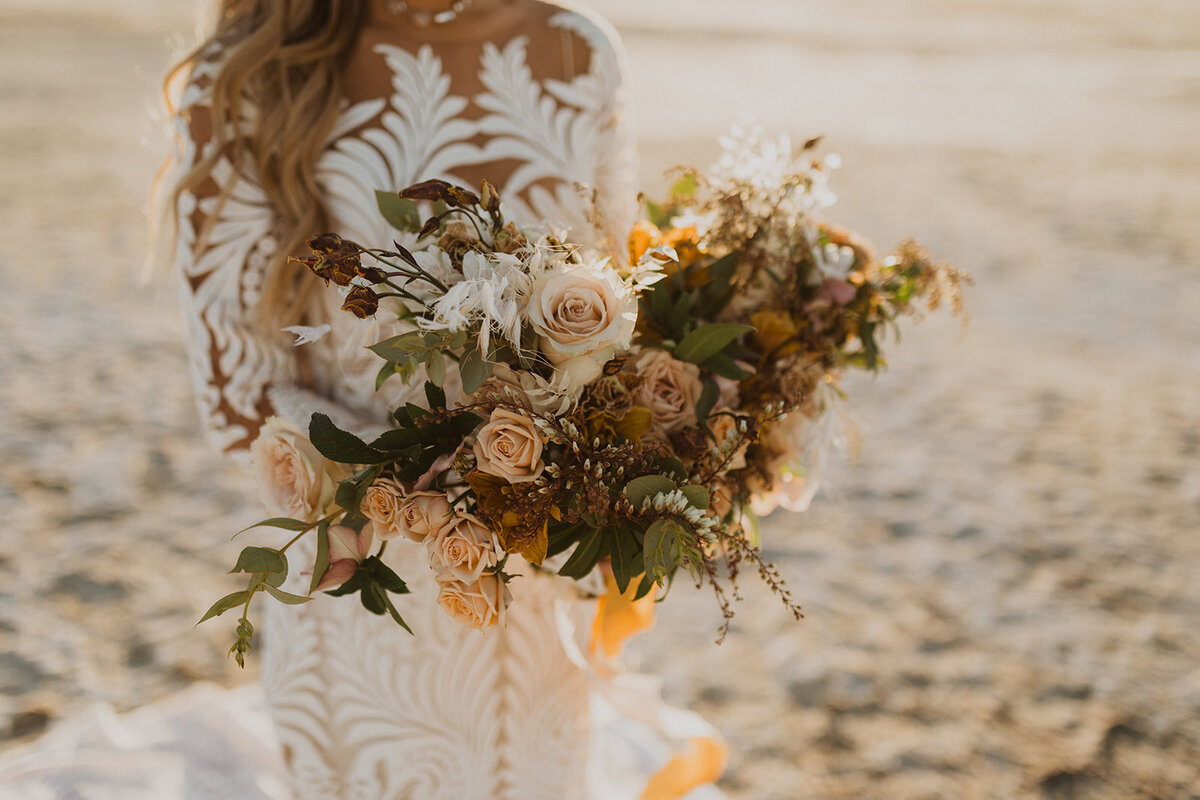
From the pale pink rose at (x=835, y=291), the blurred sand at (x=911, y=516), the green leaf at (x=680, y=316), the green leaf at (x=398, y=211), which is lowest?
the blurred sand at (x=911, y=516)

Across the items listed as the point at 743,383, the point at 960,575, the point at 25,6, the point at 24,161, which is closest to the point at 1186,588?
the point at 960,575

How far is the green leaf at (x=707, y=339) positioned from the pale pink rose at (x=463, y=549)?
1.53 feet

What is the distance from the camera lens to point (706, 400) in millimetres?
1567

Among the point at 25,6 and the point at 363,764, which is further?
the point at 25,6

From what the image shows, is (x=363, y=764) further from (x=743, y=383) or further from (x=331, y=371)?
(x=743, y=383)

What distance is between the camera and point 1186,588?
445 cm

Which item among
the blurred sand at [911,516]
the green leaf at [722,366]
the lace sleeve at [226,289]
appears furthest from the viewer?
the blurred sand at [911,516]

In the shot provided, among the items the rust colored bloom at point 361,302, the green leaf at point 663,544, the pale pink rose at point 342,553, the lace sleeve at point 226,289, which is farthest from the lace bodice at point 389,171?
the green leaf at point 663,544

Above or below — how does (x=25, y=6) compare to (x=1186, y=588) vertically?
above

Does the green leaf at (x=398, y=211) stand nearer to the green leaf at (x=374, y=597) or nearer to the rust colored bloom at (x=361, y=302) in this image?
the rust colored bloom at (x=361, y=302)

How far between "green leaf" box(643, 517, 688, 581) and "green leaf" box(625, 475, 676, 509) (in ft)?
0.13

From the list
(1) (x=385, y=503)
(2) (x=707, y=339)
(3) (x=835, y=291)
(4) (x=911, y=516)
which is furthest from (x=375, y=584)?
(4) (x=911, y=516)

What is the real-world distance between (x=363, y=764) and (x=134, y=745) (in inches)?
51.8

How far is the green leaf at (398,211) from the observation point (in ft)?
5.16
